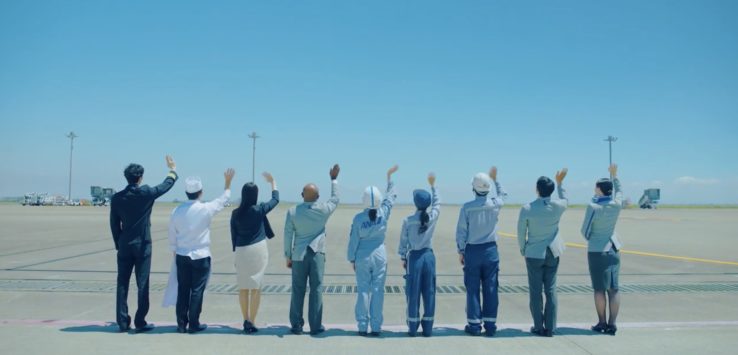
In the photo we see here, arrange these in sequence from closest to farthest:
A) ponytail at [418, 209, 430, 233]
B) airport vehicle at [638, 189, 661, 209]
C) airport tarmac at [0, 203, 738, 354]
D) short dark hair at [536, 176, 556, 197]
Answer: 1. airport tarmac at [0, 203, 738, 354]
2. ponytail at [418, 209, 430, 233]
3. short dark hair at [536, 176, 556, 197]
4. airport vehicle at [638, 189, 661, 209]

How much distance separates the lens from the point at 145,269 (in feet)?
17.8

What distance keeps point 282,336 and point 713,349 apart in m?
4.53

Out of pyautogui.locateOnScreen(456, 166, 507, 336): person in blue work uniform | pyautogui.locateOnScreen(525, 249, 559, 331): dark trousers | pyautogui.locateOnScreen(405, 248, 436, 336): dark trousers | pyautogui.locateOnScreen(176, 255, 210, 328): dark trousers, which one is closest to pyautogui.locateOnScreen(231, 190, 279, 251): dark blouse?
pyautogui.locateOnScreen(176, 255, 210, 328): dark trousers

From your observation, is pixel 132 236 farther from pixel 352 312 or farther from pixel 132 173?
pixel 352 312

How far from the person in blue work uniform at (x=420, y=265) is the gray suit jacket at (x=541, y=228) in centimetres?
110

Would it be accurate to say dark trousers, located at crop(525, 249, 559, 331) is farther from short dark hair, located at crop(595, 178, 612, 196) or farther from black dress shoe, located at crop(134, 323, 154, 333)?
black dress shoe, located at crop(134, 323, 154, 333)

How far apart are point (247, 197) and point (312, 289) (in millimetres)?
1312

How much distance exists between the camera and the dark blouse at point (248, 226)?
5320 mm

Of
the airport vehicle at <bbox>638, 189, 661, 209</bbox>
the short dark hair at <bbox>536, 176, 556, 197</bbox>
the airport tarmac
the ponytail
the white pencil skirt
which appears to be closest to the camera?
the airport tarmac

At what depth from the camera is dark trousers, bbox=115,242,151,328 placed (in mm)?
5320

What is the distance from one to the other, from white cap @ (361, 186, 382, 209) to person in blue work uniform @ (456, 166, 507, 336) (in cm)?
96

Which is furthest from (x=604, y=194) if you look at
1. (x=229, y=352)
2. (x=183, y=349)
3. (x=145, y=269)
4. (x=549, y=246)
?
(x=145, y=269)

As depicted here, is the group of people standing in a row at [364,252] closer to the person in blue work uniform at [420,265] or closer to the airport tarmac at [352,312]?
the person in blue work uniform at [420,265]

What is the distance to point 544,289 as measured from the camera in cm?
543
